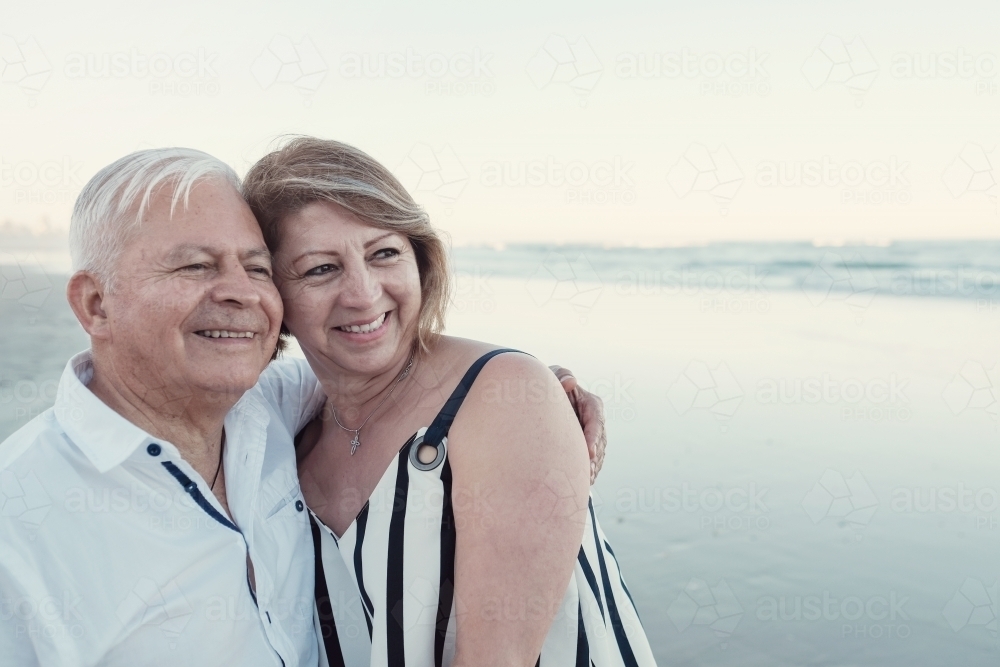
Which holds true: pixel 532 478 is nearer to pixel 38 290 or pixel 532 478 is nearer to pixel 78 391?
pixel 78 391

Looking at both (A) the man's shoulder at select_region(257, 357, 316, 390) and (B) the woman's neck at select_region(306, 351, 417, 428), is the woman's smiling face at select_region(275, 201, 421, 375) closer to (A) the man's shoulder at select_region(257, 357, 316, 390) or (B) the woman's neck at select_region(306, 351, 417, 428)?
(B) the woman's neck at select_region(306, 351, 417, 428)

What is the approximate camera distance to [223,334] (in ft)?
7.25

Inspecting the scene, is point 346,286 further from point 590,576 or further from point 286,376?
point 590,576

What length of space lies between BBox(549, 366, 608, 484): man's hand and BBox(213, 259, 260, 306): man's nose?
3.62 ft

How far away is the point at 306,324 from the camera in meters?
2.42

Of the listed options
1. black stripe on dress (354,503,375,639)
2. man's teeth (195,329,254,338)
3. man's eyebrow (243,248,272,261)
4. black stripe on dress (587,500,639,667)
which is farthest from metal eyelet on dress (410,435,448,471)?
man's eyebrow (243,248,272,261)

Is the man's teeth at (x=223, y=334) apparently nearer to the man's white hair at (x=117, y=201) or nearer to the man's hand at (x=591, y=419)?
the man's white hair at (x=117, y=201)

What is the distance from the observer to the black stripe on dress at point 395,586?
2027 millimetres

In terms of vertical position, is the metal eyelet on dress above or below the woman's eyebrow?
below

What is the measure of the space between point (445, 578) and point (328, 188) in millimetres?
1163

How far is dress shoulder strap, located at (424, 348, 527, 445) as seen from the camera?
2.15m

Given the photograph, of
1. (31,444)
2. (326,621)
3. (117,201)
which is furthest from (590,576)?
(117,201)

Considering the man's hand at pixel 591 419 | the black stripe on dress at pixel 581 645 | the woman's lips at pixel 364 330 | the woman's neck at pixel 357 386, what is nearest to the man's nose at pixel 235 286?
the woman's lips at pixel 364 330

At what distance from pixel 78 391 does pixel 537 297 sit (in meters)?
11.1
